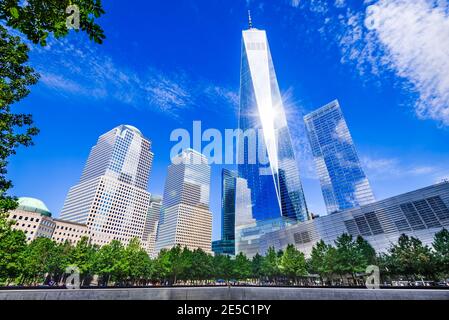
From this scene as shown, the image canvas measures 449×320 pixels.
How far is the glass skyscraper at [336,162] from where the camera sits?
4816 inches

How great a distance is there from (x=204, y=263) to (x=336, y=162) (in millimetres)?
105628

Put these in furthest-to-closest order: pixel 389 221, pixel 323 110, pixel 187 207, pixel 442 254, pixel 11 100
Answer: pixel 187 207 → pixel 323 110 → pixel 389 221 → pixel 442 254 → pixel 11 100

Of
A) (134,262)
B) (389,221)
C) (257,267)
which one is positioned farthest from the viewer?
(257,267)

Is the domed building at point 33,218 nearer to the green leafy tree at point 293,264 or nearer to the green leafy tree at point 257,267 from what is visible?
the green leafy tree at point 257,267

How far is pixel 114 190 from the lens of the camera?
125 metres

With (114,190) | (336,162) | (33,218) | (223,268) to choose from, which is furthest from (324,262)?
(114,190)

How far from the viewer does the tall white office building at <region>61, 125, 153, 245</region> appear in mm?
115000

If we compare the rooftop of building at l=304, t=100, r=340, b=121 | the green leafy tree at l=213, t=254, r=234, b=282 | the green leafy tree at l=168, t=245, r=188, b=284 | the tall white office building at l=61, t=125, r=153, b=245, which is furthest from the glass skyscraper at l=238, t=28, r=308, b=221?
the green leafy tree at l=168, t=245, r=188, b=284

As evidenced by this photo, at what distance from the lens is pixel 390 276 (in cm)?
4341

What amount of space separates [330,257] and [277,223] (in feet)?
253

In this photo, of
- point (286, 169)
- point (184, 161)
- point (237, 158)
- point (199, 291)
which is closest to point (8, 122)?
point (199, 291)

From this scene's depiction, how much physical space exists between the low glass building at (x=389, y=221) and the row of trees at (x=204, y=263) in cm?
601

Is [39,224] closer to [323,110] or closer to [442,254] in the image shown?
[442,254]
